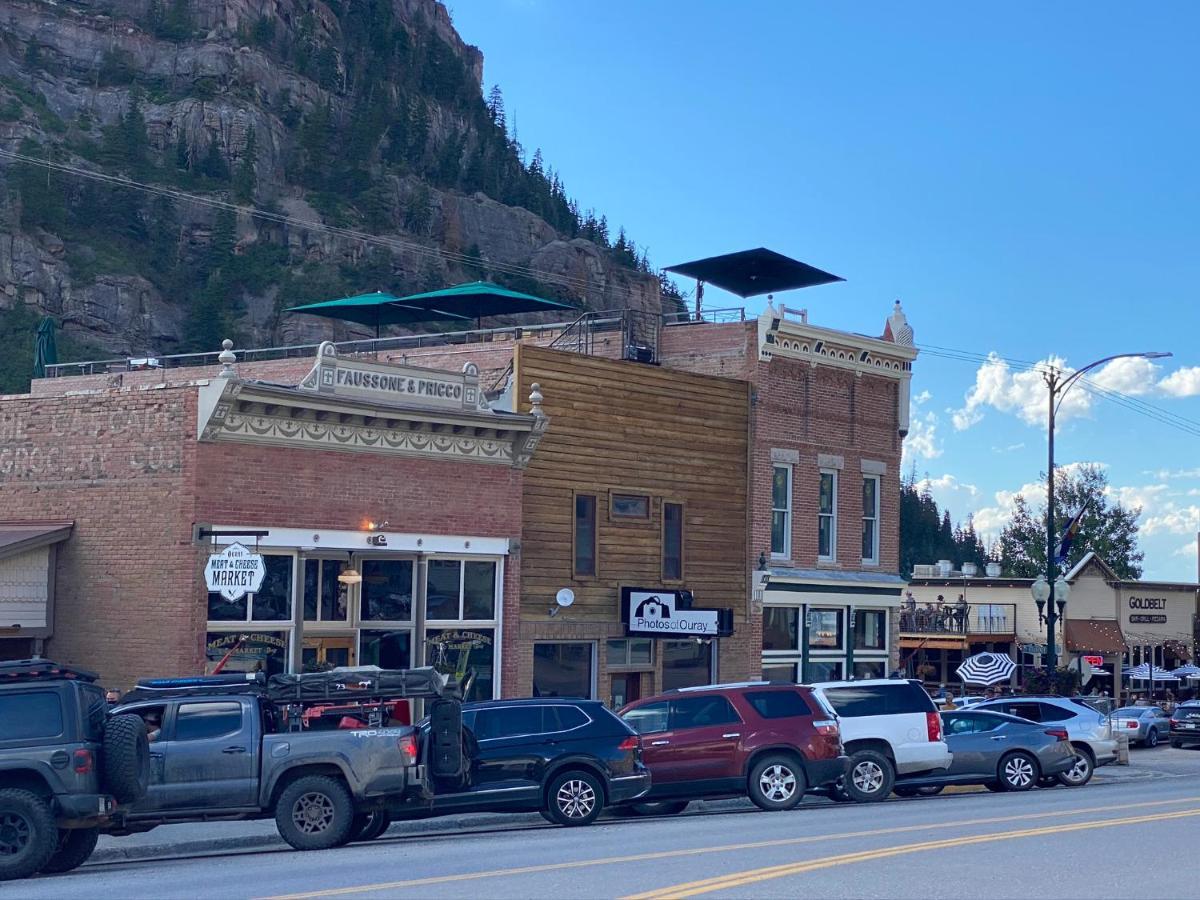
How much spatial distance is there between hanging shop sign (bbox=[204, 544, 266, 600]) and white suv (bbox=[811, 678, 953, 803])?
8535 mm

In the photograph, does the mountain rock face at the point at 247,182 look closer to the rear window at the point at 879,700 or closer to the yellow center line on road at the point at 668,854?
the rear window at the point at 879,700

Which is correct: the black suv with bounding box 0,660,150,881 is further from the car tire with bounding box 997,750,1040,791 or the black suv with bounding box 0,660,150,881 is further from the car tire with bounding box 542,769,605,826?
the car tire with bounding box 997,750,1040,791

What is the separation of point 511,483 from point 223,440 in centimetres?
639

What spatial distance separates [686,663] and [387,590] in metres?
8.40

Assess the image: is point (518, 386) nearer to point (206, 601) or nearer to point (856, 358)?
point (206, 601)

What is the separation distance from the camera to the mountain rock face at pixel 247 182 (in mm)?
133500

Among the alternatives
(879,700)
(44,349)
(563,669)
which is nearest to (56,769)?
(879,700)

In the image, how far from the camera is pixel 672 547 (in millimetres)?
33281

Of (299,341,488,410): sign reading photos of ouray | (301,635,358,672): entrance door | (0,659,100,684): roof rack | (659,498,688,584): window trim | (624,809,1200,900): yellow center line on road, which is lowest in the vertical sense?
(624,809,1200,900): yellow center line on road

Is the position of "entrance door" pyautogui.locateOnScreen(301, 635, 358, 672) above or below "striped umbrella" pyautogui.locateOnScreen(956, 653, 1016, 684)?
above

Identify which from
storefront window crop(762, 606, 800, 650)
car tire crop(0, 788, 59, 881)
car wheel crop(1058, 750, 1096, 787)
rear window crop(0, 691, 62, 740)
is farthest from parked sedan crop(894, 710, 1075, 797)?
car tire crop(0, 788, 59, 881)

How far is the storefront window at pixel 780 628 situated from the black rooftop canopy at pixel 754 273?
960 centimetres

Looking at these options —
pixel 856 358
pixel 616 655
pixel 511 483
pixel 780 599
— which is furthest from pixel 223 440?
pixel 856 358

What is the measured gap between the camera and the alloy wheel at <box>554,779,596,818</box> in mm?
19562
